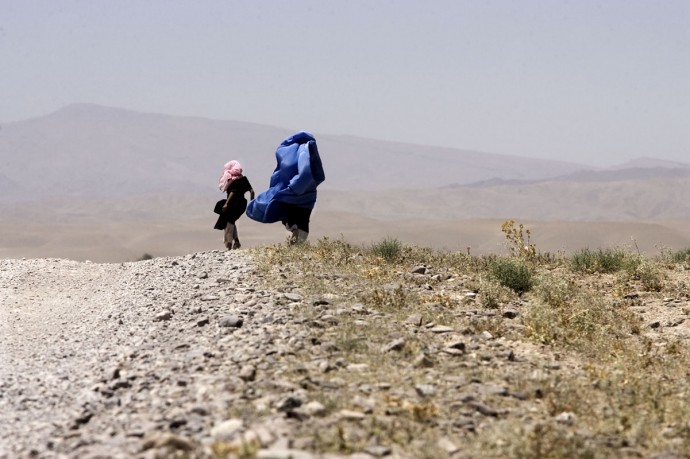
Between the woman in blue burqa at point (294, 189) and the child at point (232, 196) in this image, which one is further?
the child at point (232, 196)

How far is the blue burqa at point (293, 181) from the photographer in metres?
12.6

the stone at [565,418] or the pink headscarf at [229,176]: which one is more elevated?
the pink headscarf at [229,176]

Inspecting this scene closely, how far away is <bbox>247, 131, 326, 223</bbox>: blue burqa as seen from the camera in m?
12.6

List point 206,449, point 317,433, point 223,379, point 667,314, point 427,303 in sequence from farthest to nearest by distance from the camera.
A: point 667,314, point 427,303, point 223,379, point 317,433, point 206,449

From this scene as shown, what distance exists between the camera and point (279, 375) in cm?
627

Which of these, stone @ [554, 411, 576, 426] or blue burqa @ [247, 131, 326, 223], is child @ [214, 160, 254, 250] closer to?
blue burqa @ [247, 131, 326, 223]

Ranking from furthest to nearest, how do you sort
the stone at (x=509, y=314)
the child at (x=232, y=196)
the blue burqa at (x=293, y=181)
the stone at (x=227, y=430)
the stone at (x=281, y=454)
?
the child at (x=232, y=196) → the blue burqa at (x=293, y=181) → the stone at (x=509, y=314) → the stone at (x=227, y=430) → the stone at (x=281, y=454)

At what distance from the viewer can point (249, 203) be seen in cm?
1354

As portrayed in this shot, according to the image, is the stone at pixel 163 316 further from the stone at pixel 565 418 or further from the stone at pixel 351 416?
the stone at pixel 565 418

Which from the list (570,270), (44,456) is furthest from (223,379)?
(570,270)

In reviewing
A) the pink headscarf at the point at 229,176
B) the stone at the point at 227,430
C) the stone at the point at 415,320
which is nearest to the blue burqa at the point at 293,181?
the pink headscarf at the point at 229,176

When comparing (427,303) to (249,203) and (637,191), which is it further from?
(637,191)

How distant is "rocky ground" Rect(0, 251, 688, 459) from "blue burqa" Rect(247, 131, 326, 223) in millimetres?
2250

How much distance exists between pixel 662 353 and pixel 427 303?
8.15ft
